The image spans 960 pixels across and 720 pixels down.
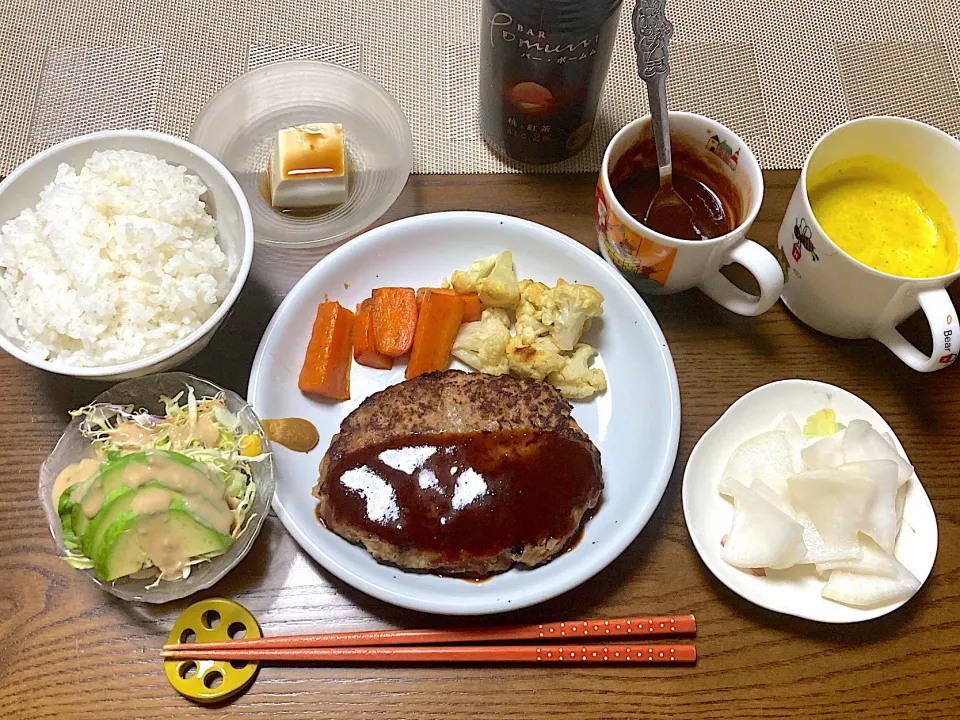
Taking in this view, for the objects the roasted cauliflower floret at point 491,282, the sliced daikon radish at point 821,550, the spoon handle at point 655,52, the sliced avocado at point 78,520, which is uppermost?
the spoon handle at point 655,52

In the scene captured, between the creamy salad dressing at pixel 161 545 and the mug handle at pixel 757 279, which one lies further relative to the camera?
the mug handle at pixel 757 279

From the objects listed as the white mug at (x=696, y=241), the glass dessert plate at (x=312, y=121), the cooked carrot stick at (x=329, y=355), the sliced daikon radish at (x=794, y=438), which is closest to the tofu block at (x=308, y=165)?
the glass dessert plate at (x=312, y=121)

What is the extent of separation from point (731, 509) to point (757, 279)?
49cm

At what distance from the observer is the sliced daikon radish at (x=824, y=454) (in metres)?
1.50

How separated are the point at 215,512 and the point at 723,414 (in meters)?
1.07

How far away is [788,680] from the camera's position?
147cm

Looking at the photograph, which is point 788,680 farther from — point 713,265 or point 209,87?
point 209,87

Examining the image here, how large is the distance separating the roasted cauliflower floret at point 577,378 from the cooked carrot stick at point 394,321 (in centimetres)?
33

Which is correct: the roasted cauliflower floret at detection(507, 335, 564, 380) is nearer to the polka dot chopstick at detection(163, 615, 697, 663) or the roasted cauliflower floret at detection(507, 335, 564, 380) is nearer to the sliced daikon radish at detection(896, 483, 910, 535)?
the polka dot chopstick at detection(163, 615, 697, 663)

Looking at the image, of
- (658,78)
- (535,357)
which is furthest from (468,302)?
(658,78)

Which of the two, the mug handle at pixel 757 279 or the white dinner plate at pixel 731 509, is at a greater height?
the mug handle at pixel 757 279

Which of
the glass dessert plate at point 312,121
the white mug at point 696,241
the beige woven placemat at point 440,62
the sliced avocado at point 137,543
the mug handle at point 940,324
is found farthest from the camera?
the beige woven placemat at point 440,62

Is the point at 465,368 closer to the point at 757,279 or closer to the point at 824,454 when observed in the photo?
the point at 757,279

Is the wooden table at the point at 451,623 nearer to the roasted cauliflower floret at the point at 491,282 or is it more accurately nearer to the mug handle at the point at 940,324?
the mug handle at the point at 940,324
